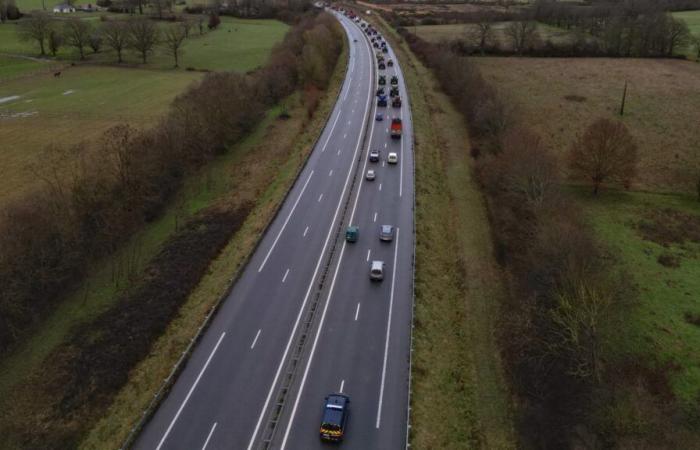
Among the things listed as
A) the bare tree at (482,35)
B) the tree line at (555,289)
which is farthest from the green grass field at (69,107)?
the bare tree at (482,35)

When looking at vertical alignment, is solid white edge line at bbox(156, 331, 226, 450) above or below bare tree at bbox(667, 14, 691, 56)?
below

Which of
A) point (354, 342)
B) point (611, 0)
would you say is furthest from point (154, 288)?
point (611, 0)

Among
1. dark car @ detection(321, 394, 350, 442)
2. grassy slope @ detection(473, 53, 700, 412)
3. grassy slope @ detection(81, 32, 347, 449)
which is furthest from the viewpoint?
grassy slope @ detection(473, 53, 700, 412)

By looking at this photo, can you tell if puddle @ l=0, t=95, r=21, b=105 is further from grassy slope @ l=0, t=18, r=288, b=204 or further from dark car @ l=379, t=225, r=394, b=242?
dark car @ l=379, t=225, r=394, b=242

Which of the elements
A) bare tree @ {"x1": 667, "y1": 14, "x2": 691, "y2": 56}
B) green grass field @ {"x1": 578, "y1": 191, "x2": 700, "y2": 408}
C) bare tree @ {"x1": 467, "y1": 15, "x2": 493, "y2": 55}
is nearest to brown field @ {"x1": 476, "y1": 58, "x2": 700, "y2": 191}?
green grass field @ {"x1": 578, "y1": 191, "x2": 700, "y2": 408}

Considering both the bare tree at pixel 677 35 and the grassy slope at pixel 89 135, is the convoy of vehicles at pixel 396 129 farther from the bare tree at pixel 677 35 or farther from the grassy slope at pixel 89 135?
the bare tree at pixel 677 35

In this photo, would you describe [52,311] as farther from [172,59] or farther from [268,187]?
[172,59]
